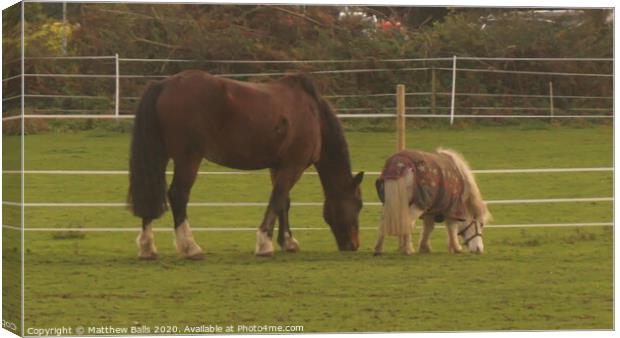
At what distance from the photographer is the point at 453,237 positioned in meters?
12.9

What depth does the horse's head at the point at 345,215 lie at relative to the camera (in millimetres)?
12523

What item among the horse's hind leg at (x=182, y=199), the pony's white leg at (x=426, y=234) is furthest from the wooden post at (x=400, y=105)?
the horse's hind leg at (x=182, y=199)

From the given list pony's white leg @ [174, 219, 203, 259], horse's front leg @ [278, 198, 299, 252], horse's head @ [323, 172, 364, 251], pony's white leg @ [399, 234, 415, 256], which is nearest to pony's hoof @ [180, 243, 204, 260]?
pony's white leg @ [174, 219, 203, 259]

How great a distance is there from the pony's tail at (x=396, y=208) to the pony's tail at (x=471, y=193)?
37cm

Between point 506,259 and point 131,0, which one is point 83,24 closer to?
point 131,0

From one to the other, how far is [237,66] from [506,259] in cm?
237

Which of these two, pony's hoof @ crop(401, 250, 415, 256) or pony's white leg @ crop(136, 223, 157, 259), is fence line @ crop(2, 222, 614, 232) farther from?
pony's hoof @ crop(401, 250, 415, 256)

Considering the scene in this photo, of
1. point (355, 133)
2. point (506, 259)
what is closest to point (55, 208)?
point (355, 133)

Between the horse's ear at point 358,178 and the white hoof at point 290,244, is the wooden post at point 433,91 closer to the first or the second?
the horse's ear at point 358,178

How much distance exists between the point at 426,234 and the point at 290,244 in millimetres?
1168

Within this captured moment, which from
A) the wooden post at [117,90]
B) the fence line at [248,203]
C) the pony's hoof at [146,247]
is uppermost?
the wooden post at [117,90]

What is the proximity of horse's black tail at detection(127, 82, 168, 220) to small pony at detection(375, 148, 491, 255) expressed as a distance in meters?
1.65

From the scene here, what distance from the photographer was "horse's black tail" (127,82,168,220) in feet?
38.7

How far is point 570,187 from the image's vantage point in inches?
488
